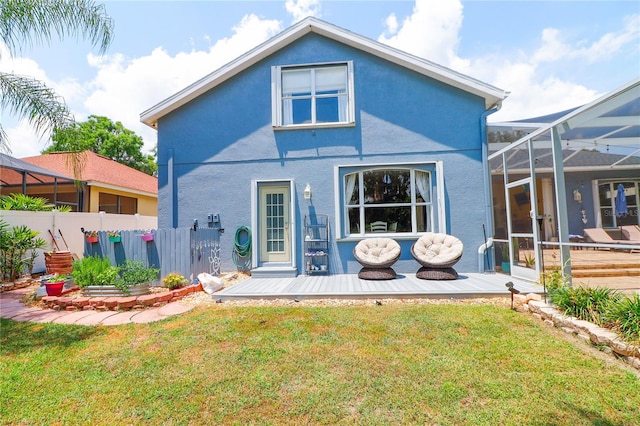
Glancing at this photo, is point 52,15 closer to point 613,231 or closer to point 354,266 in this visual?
point 354,266

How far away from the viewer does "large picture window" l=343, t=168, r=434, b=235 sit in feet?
25.6

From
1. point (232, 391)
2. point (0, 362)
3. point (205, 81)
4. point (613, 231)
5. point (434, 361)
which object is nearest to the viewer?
point (232, 391)

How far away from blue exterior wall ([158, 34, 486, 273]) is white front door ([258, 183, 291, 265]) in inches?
13.6

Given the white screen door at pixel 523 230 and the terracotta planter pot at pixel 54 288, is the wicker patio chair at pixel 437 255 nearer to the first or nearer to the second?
the white screen door at pixel 523 230

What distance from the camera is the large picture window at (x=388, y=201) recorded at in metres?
7.79

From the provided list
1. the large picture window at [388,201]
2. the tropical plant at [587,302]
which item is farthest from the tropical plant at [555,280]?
the large picture window at [388,201]

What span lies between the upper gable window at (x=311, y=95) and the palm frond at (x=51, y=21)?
3.86m

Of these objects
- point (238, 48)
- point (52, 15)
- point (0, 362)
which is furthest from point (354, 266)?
point (52, 15)

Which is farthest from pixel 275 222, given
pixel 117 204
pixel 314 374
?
pixel 117 204

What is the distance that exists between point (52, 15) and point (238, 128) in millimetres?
4056

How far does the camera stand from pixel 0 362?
11.4 ft

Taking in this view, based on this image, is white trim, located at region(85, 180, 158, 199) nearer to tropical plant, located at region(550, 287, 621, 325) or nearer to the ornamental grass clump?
the ornamental grass clump

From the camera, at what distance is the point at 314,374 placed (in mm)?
2975

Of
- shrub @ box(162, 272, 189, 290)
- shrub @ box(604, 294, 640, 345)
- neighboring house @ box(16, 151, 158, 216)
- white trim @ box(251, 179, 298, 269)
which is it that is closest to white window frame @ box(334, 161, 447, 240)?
white trim @ box(251, 179, 298, 269)
